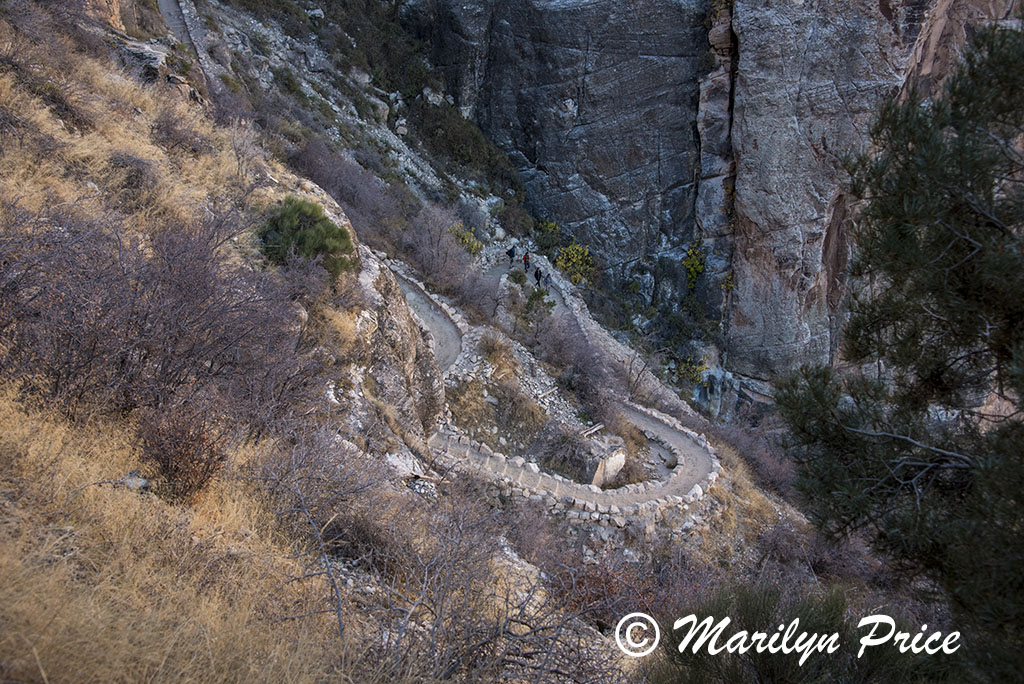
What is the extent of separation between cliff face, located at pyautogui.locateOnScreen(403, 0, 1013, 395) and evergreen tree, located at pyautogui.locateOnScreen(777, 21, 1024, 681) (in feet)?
62.5

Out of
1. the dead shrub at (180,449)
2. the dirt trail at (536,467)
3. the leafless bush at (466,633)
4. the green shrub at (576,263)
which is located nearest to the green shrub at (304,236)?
the dirt trail at (536,467)

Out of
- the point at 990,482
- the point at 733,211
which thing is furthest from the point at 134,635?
the point at 733,211

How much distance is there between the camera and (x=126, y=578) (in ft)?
8.36

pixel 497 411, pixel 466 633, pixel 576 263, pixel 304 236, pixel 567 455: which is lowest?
pixel 576 263

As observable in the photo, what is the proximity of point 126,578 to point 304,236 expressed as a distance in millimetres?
5966

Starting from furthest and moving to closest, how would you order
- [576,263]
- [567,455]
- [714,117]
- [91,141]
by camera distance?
[576,263] → [714,117] → [567,455] → [91,141]

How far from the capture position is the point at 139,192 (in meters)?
6.75

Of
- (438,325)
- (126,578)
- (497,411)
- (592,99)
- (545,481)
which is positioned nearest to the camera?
(126,578)

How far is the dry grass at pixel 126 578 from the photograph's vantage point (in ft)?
6.66

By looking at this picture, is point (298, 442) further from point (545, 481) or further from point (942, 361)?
point (545, 481)

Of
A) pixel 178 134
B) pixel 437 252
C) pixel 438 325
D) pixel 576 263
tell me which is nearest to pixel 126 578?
pixel 178 134

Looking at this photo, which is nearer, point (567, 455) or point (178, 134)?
point (178, 134)

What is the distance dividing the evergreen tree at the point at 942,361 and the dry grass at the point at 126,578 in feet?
11.9

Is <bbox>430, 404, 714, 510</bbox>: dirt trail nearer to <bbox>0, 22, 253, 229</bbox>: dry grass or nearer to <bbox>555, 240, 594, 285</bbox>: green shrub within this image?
<bbox>0, 22, 253, 229</bbox>: dry grass
